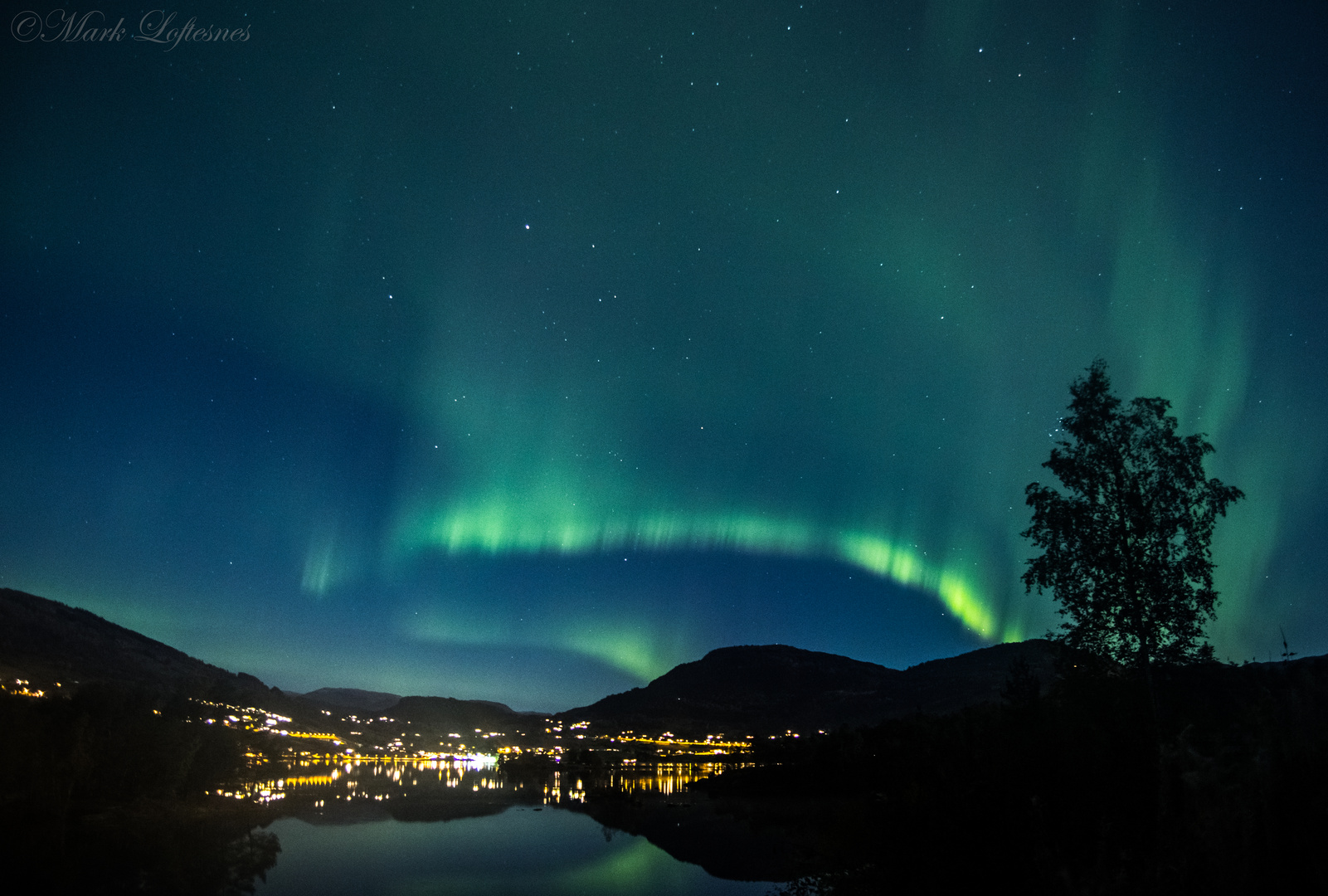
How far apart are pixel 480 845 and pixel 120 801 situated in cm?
3446

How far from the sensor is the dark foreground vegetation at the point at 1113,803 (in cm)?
759

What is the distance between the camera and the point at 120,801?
5516 centimetres

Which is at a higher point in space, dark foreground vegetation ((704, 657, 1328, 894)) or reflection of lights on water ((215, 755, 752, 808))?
dark foreground vegetation ((704, 657, 1328, 894))

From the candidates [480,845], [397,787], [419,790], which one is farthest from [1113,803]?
[397,787]

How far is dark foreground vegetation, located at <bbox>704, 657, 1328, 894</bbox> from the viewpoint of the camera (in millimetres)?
7586

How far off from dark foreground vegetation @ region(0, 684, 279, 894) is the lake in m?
2.72

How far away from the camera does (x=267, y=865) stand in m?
30.3

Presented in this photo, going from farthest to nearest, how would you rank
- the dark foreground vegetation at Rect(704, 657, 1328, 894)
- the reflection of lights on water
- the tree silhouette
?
the reflection of lights on water < the tree silhouette < the dark foreground vegetation at Rect(704, 657, 1328, 894)

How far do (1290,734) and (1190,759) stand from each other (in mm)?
1650

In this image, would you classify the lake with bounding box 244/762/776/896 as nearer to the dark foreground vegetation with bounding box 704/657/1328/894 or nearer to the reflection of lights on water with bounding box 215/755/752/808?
the reflection of lights on water with bounding box 215/755/752/808

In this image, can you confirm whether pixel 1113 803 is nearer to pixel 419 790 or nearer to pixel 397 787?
pixel 419 790

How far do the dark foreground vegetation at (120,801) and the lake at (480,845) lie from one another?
2721 mm

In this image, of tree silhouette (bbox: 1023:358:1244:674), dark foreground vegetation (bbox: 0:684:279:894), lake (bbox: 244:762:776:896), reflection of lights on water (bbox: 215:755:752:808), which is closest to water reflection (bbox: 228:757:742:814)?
reflection of lights on water (bbox: 215:755:752:808)

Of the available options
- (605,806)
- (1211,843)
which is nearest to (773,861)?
(1211,843)
